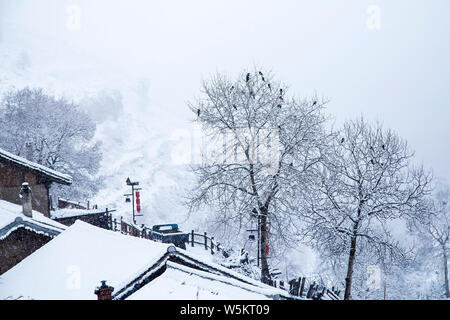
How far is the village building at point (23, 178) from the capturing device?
13.0 meters

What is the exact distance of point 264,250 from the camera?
14.2 m

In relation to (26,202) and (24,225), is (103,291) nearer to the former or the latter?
(24,225)

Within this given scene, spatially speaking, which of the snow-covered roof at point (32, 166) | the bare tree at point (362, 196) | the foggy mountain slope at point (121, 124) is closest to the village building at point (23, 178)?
the snow-covered roof at point (32, 166)

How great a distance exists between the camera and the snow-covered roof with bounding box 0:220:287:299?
5578 millimetres

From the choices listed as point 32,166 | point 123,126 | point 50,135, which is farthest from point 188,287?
point 123,126

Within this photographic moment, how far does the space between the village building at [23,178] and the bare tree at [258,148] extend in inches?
246

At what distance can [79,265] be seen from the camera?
7.02 meters

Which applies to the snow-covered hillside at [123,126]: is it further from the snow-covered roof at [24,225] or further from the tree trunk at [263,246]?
the snow-covered roof at [24,225]

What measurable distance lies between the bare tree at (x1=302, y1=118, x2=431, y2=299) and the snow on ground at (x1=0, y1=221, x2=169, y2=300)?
7.65 metres

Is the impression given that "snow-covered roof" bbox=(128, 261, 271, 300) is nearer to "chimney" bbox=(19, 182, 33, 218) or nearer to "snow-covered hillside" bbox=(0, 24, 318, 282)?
"chimney" bbox=(19, 182, 33, 218)

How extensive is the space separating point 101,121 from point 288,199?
82.9 meters
